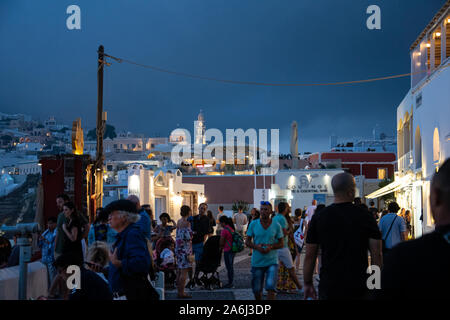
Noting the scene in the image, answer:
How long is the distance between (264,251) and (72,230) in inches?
111

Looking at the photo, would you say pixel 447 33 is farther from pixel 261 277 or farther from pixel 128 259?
pixel 128 259

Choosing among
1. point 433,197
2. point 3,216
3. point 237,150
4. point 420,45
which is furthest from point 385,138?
point 433,197

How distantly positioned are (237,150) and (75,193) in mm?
77857

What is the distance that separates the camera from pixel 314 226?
17.1ft

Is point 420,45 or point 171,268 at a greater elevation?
point 420,45

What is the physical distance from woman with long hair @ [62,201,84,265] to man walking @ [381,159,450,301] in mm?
6905

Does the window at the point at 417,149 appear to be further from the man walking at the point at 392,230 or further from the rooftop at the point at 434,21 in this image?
the man walking at the point at 392,230

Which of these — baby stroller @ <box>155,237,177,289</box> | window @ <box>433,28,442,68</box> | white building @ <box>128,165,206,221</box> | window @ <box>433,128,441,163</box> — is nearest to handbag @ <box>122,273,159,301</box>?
baby stroller @ <box>155,237,177,289</box>

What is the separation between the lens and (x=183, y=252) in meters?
11.2

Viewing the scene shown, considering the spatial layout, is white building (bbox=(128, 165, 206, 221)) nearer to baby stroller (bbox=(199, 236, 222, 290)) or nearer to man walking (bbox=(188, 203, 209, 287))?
man walking (bbox=(188, 203, 209, 287))

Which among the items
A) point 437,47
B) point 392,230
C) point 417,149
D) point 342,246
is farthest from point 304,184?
point 342,246

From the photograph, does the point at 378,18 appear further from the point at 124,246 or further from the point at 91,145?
the point at 91,145

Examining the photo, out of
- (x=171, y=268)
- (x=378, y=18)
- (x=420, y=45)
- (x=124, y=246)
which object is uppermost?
(x=420, y=45)

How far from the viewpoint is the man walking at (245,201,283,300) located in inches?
328
